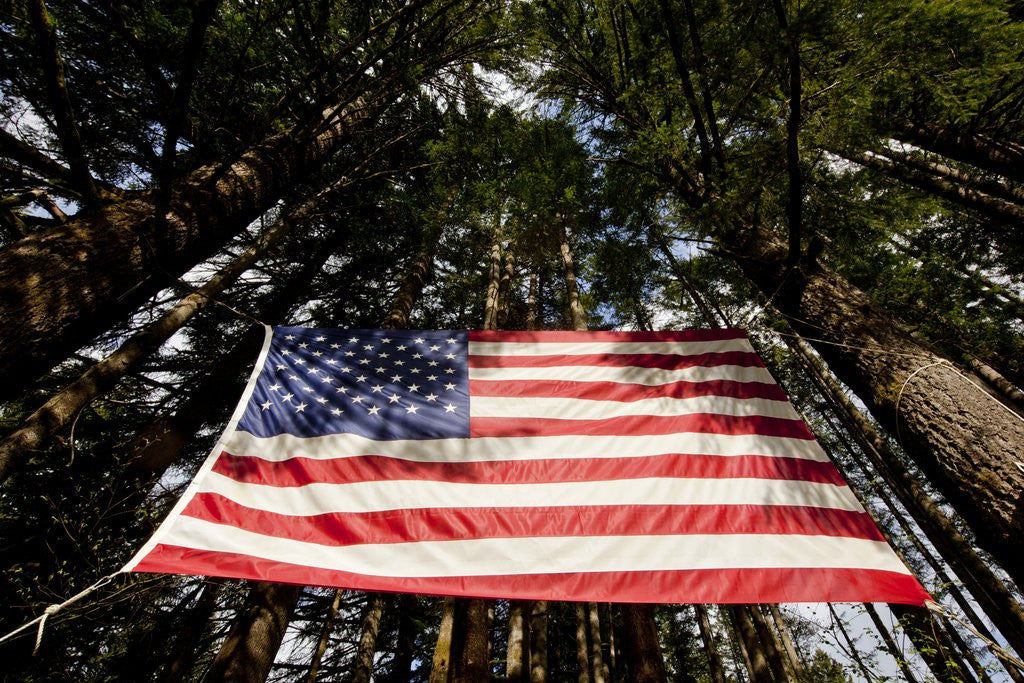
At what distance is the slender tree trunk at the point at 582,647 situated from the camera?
6.25 metres

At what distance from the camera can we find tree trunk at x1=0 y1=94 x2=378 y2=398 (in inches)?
80.9

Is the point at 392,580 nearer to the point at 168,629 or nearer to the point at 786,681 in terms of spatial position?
the point at 168,629

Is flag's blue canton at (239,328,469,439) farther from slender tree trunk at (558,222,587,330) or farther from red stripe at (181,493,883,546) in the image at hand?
slender tree trunk at (558,222,587,330)

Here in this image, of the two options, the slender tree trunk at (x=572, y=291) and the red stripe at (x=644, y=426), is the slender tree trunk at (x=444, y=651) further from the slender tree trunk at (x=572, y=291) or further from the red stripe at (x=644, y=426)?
the slender tree trunk at (x=572, y=291)

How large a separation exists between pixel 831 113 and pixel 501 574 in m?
4.17

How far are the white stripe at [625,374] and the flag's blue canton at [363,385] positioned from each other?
0.34 m

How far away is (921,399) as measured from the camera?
250cm

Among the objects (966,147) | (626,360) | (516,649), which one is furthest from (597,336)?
(966,147)

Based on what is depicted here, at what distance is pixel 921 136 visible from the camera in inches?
253

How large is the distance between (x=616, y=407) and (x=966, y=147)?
7.71 meters

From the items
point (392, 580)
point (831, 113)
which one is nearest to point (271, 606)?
point (392, 580)

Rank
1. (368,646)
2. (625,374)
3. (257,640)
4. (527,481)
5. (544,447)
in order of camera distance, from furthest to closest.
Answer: (368,646)
(257,640)
(625,374)
(544,447)
(527,481)

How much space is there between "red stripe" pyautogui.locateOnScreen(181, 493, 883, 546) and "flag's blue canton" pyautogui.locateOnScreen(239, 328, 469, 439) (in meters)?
0.58

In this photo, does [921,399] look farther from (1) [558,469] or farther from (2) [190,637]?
(2) [190,637]
